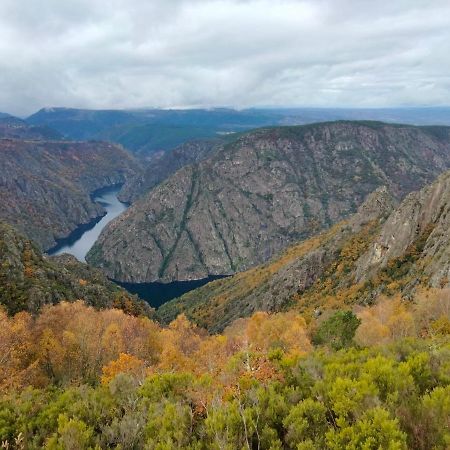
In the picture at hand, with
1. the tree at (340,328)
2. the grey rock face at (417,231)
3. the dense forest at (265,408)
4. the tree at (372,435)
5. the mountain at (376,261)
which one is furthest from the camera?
the grey rock face at (417,231)

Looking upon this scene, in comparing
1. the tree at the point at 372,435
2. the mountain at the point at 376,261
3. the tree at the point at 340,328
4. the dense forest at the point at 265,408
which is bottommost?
the mountain at the point at 376,261

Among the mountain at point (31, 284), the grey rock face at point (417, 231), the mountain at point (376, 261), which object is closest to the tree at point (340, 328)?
the mountain at point (376, 261)

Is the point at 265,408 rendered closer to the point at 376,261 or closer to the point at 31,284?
the point at 31,284

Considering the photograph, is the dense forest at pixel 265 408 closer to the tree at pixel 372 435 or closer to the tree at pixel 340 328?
the tree at pixel 372 435

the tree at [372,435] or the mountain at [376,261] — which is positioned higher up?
the tree at [372,435]

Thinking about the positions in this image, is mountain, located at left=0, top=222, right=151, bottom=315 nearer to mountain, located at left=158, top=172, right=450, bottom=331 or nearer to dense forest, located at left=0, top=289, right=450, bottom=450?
mountain, located at left=158, top=172, right=450, bottom=331

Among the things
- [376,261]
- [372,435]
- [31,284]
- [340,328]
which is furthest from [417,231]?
[372,435]

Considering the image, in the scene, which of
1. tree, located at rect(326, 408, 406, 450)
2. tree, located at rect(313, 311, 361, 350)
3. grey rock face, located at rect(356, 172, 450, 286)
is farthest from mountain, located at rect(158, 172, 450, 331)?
tree, located at rect(326, 408, 406, 450)

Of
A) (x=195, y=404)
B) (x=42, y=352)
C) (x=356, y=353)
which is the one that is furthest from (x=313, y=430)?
(x=42, y=352)

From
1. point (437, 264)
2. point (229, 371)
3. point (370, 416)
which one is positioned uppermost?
point (370, 416)

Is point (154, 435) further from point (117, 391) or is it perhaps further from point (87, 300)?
point (87, 300)
